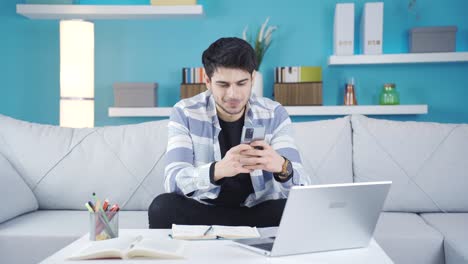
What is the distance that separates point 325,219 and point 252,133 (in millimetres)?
347

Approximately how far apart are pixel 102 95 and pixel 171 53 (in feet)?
1.76

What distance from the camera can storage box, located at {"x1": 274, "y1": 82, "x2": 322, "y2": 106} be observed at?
3260mm

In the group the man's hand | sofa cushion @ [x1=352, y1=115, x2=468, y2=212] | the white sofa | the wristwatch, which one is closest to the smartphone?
the man's hand

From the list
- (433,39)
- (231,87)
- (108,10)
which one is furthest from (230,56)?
(433,39)

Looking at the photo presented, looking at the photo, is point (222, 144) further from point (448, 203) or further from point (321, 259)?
point (448, 203)

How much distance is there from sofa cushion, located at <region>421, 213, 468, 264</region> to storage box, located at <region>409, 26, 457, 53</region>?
4.31 feet

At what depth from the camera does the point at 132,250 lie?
3.67ft

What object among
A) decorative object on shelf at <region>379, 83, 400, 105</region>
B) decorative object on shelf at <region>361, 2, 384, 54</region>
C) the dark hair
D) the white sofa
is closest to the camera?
the dark hair

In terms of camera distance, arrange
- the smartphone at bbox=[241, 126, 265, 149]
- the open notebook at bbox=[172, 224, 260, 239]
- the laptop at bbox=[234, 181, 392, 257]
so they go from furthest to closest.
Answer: the smartphone at bbox=[241, 126, 265, 149]
the open notebook at bbox=[172, 224, 260, 239]
the laptop at bbox=[234, 181, 392, 257]

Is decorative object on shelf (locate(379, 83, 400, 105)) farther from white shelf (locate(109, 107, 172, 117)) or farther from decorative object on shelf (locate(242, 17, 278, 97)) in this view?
white shelf (locate(109, 107, 172, 117))

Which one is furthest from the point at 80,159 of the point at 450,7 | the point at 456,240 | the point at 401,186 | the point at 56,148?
the point at 450,7

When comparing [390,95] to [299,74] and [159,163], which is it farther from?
[159,163]

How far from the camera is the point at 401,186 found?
2350 millimetres

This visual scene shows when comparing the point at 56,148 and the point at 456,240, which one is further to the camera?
the point at 56,148
